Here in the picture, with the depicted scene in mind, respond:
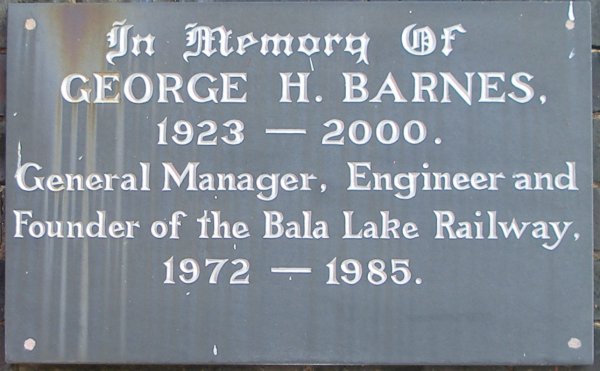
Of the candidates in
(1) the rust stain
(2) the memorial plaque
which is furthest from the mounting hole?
(1) the rust stain

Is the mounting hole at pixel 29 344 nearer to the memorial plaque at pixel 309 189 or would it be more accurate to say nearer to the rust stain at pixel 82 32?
the memorial plaque at pixel 309 189

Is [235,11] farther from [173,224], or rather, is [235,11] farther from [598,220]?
[598,220]

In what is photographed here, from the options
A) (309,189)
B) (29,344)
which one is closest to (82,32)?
(309,189)

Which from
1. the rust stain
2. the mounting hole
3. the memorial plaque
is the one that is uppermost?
the rust stain

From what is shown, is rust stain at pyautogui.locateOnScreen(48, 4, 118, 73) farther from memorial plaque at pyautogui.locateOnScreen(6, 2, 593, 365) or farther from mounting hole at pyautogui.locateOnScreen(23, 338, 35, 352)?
mounting hole at pyautogui.locateOnScreen(23, 338, 35, 352)

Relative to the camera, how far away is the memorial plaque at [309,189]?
2.62 metres

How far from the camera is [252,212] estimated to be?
2.65m

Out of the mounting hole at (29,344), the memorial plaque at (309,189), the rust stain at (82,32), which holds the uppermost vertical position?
the rust stain at (82,32)

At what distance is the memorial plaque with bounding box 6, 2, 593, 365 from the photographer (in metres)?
2.62

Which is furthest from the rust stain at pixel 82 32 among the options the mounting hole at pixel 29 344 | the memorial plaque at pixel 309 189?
the mounting hole at pixel 29 344

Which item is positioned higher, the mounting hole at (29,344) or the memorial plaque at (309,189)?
the memorial plaque at (309,189)

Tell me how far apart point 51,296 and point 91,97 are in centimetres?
65

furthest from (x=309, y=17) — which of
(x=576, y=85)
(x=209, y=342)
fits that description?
(x=209, y=342)

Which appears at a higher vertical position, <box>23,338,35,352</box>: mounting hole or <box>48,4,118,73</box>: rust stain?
<box>48,4,118,73</box>: rust stain
